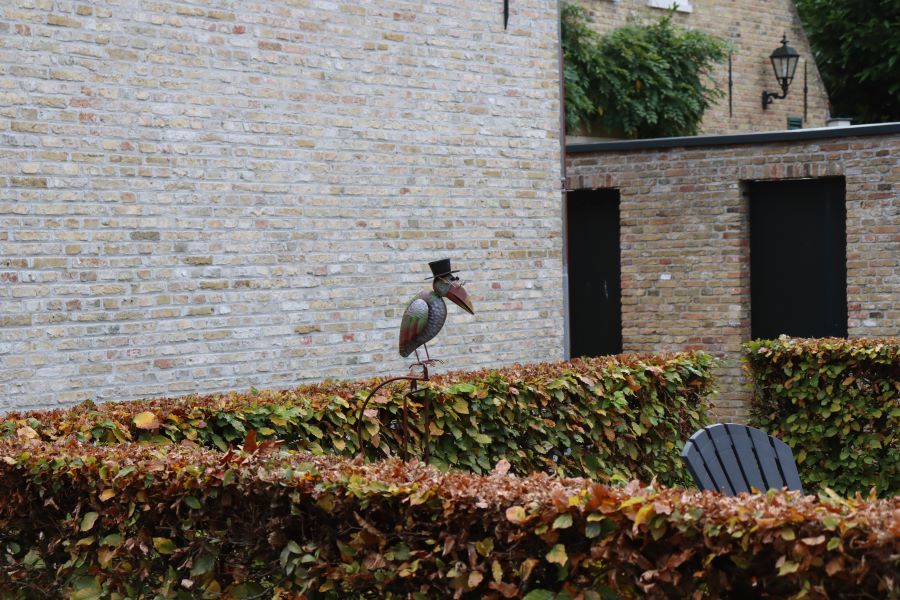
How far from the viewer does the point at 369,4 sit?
8.35 metres

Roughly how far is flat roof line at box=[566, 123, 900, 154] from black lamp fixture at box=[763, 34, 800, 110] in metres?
6.94

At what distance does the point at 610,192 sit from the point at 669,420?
4.59 metres

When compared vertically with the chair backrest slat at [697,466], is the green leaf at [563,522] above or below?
above

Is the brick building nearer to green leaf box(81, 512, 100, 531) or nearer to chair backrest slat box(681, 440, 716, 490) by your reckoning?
green leaf box(81, 512, 100, 531)

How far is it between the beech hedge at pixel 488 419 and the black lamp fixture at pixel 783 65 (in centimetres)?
1091

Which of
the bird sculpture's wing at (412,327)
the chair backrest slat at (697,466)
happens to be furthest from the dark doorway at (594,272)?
the chair backrest slat at (697,466)

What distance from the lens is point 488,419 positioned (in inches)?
236

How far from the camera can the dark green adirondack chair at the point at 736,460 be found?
4.65 meters

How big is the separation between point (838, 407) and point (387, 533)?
15.0 feet

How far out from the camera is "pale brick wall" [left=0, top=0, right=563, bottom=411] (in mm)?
6875

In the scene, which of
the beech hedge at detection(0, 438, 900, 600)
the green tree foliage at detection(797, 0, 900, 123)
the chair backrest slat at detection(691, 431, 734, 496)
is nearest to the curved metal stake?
the beech hedge at detection(0, 438, 900, 600)

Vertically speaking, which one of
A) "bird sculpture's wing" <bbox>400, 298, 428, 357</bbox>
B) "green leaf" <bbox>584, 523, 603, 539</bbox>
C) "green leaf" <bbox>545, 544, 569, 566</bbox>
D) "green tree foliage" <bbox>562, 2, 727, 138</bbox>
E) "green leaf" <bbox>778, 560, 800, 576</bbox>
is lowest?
"green leaf" <bbox>545, 544, 569, 566</bbox>

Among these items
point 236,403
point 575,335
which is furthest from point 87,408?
point 575,335

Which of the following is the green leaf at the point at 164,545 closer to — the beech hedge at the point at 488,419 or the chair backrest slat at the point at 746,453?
the beech hedge at the point at 488,419
